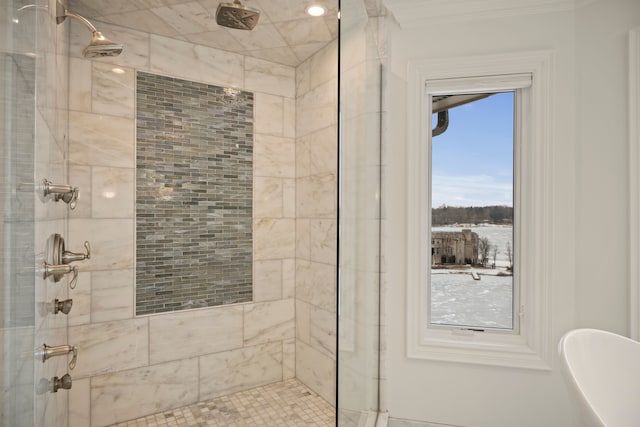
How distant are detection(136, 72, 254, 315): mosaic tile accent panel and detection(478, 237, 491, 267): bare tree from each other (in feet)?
4.98

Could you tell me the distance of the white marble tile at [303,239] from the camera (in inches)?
104

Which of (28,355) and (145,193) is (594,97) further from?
(145,193)

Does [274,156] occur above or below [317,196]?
above

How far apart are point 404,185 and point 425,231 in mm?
288

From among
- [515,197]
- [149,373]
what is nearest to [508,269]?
[515,197]

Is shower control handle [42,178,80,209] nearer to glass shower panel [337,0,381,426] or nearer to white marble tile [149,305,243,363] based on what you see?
glass shower panel [337,0,381,426]

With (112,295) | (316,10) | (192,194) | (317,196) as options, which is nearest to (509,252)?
(317,196)

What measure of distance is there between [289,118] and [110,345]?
192cm

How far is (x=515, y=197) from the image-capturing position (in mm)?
1976

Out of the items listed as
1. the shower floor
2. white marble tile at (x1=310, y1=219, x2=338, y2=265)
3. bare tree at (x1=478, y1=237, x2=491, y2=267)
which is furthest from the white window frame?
the shower floor

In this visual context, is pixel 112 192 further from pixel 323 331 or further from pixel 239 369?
pixel 323 331

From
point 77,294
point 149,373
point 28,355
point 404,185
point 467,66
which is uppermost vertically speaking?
point 467,66

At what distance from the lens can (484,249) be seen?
205cm

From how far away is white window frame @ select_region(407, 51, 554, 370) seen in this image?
6.02 ft
